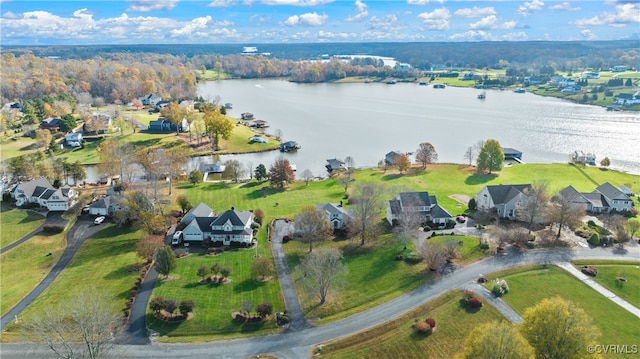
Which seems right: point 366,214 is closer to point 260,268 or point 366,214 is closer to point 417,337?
point 260,268

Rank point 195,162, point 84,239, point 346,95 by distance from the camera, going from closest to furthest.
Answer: point 84,239 < point 195,162 < point 346,95

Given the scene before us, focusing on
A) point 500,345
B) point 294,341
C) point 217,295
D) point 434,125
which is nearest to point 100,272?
point 217,295

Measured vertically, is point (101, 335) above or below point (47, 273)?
above

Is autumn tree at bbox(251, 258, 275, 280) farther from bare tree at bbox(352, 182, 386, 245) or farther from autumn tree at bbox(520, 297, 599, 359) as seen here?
autumn tree at bbox(520, 297, 599, 359)

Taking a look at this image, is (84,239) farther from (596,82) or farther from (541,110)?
(596,82)

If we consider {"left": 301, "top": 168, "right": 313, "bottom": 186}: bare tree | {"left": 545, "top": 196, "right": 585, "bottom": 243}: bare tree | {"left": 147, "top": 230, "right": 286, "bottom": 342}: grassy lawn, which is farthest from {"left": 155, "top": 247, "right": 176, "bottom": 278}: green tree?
{"left": 545, "top": 196, "right": 585, "bottom": 243}: bare tree

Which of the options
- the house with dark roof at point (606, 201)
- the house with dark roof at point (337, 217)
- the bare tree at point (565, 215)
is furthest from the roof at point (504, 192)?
the house with dark roof at point (337, 217)

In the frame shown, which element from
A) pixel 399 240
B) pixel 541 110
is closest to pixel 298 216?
pixel 399 240
